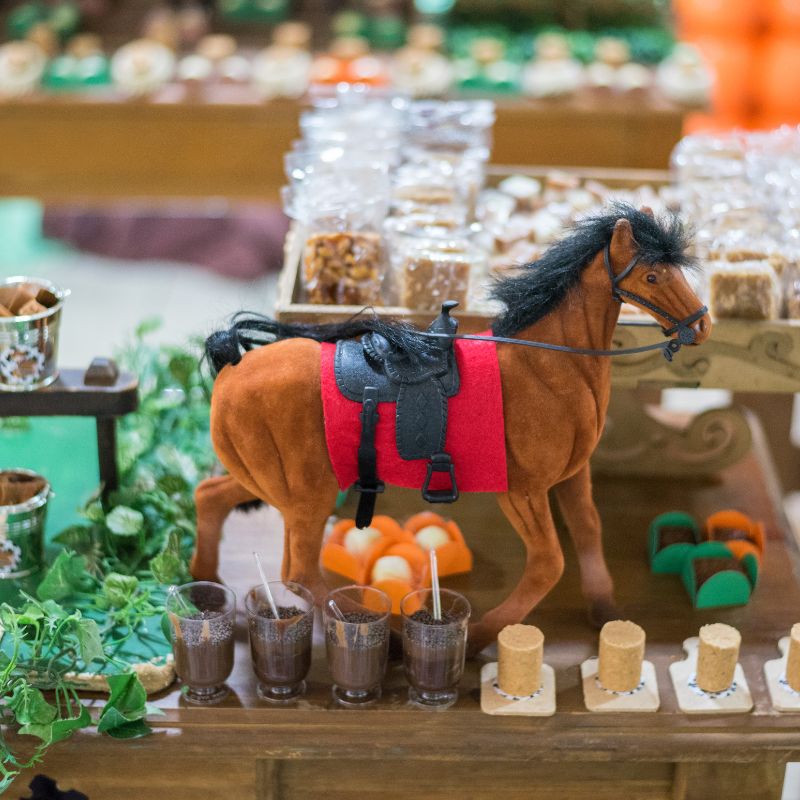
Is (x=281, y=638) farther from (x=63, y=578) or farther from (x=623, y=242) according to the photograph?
(x=623, y=242)

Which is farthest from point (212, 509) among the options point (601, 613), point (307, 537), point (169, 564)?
point (601, 613)

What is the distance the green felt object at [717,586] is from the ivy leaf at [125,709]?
3.10 ft

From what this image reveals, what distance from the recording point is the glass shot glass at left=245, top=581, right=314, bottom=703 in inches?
67.0

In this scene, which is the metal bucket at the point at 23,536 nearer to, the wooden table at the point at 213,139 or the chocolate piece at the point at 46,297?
the chocolate piece at the point at 46,297

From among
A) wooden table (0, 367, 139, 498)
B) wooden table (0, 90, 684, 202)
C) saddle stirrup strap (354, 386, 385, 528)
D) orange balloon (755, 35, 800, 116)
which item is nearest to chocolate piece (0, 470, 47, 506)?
wooden table (0, 367, 139, 498)

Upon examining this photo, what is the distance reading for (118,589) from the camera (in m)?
1.91

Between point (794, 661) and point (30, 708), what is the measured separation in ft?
3.72

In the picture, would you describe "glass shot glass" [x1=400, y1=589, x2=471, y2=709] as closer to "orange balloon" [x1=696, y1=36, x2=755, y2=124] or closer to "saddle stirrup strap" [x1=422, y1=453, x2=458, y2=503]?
"saddle stirrup strap" [x1=422, y1=453, x2=458, y2=503]

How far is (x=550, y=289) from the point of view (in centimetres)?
170

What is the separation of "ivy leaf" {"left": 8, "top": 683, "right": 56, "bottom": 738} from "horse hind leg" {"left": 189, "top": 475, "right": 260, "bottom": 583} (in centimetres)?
40

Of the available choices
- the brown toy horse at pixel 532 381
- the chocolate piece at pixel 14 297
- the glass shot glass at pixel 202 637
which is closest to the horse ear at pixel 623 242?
the brown toy horse at pixel 532 381

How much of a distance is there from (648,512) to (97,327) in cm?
269

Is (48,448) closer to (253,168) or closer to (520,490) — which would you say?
(520,490)

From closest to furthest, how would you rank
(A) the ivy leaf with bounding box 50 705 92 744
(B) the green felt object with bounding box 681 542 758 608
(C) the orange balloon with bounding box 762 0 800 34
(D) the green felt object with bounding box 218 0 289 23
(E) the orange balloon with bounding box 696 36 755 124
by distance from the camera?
1. (A) the ivy leaf with bounding box 50 705 92 744
2. (B) the green felt object with bounding box 681 542 758 608
3. (D) the green felt object with bounding box 218 0 289 23
4. (C) the orange balloon with bounding box 762 0 800 34
5. (E) the orange balloon with bounding box 696 36 755 124
